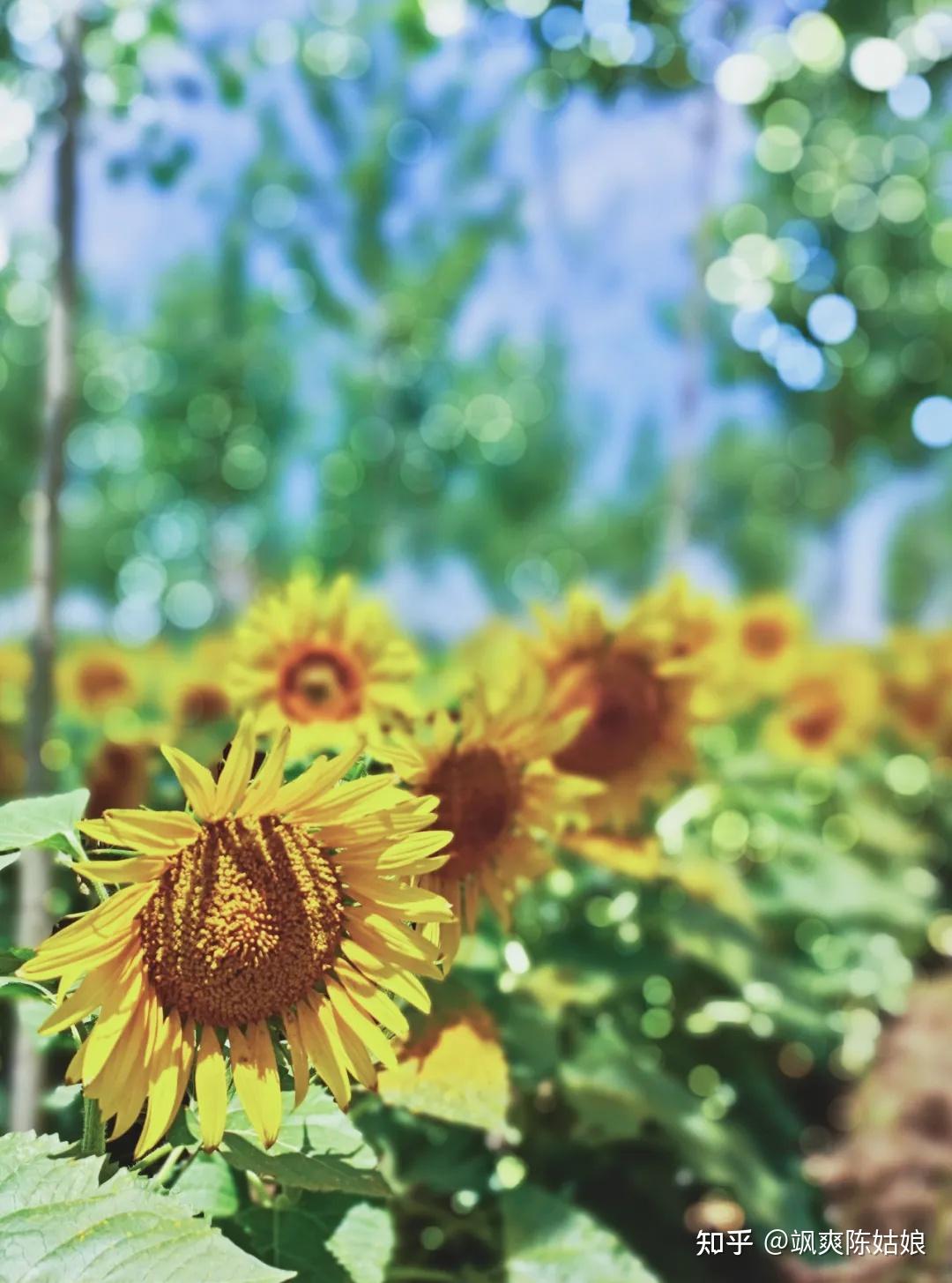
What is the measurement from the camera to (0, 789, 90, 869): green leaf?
769mm

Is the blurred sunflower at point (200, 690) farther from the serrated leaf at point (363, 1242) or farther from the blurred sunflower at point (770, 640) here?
the blurred sunflower at point (770, 640)

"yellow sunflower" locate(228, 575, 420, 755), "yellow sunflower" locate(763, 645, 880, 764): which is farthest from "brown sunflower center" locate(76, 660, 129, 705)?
"yellow sunflower" locate(228, 575, 420, 755)

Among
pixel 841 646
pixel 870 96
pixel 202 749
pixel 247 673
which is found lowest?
pixel 841 646

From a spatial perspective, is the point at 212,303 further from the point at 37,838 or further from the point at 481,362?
the point at 37,838

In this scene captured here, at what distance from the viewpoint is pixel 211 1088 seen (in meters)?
0.76

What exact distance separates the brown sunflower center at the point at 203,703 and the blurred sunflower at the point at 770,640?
1.18 m

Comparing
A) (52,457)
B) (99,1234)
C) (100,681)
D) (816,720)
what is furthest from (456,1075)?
(100,681)

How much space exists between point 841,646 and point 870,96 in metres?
1.76

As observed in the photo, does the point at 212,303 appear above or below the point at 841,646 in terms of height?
above

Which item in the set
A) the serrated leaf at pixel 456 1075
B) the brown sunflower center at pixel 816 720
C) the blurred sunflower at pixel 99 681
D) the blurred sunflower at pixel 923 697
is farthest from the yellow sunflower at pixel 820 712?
the serrated leaf at pixel 456 1075

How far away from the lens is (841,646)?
347 centimetres

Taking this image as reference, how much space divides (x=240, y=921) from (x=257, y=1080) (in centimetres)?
10

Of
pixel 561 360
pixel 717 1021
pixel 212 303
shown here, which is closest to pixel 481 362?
pixel 561 360

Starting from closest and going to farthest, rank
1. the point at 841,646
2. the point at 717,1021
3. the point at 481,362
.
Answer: the point at 717,1021, the point at 841,646, the point at 481,362
